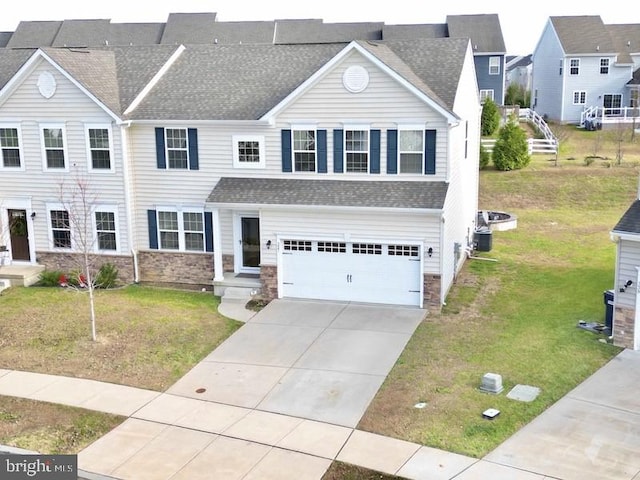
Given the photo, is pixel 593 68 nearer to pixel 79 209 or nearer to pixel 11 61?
pixel 11 61

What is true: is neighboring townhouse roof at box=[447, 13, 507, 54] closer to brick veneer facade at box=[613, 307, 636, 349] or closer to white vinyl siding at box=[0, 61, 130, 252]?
white vinyl siding at box=[0, 61, 130, 252]

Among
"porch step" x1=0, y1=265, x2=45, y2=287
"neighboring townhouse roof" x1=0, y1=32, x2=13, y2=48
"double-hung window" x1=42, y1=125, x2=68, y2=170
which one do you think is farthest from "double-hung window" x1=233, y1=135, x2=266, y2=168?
"neighboring townhouse roof" x1=0, y1=32, x2=13, y2=48

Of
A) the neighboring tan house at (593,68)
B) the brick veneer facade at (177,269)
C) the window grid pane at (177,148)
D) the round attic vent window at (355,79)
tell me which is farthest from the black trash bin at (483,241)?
the neighboring tan house at (593,68)

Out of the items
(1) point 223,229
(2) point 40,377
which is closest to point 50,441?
(2) point 40,377

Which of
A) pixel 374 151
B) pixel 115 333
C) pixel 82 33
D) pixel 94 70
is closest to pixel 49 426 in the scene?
pixel 115 333

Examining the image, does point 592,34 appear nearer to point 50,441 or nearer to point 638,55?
point 638,55

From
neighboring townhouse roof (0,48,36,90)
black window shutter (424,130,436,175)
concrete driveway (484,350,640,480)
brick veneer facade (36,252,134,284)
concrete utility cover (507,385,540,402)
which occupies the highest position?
neighboring townhouse roof (0,48,36,90)
